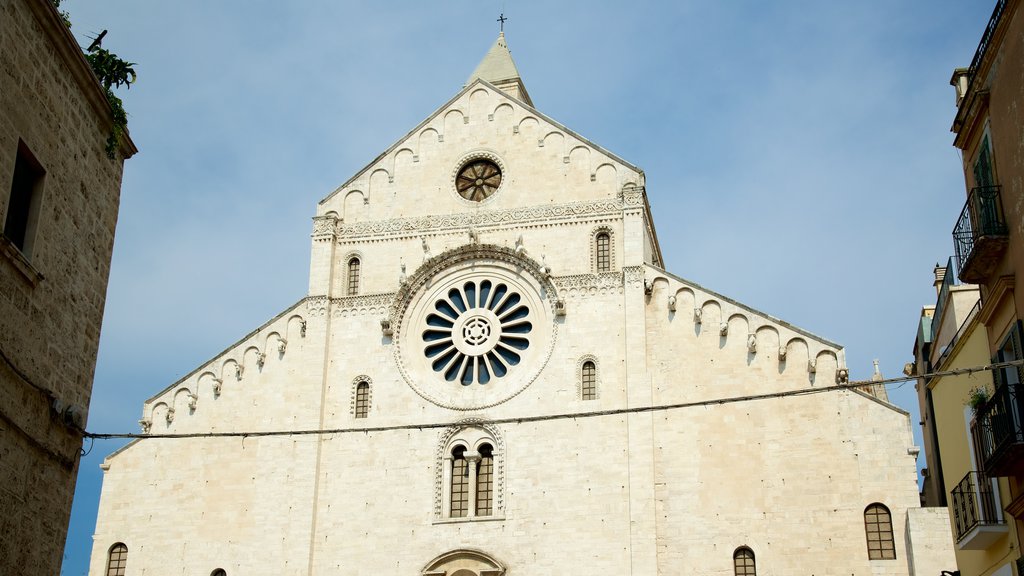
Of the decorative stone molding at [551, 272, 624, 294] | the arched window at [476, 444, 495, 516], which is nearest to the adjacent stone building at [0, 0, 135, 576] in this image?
the arched window at [476, 444, 495, 516]

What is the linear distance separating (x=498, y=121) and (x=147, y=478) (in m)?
12.6

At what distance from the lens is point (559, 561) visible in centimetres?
2469

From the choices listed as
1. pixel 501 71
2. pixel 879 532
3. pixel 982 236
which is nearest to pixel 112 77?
pixel 982 236

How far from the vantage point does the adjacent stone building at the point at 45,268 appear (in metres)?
12.9

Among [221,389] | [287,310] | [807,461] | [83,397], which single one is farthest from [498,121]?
[83,397]

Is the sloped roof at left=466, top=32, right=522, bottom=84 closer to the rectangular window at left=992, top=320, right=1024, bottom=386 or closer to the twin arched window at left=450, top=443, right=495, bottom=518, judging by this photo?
the twin arched window at left=450, top=443, right=495, bottom=518

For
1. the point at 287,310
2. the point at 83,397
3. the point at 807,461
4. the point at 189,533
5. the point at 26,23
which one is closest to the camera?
the point at 26,23

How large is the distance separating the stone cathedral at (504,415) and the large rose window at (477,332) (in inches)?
2.3

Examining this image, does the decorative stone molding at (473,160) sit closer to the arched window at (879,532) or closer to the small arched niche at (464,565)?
the small arched niche at (464,565)

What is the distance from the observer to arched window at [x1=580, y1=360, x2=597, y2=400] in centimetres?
2630

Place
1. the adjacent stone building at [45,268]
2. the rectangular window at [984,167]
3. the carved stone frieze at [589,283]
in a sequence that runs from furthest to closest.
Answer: the carved stone frieze at [589,283], the rectangular window at [984,167], the adjacent stone building at [45,268]

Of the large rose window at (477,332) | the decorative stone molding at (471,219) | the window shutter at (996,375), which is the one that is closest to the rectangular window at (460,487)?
the large rose window at (477,332)

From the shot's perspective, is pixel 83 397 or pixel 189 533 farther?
pixel 189 533

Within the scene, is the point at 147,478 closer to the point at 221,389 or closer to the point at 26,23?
the point at 221,389
